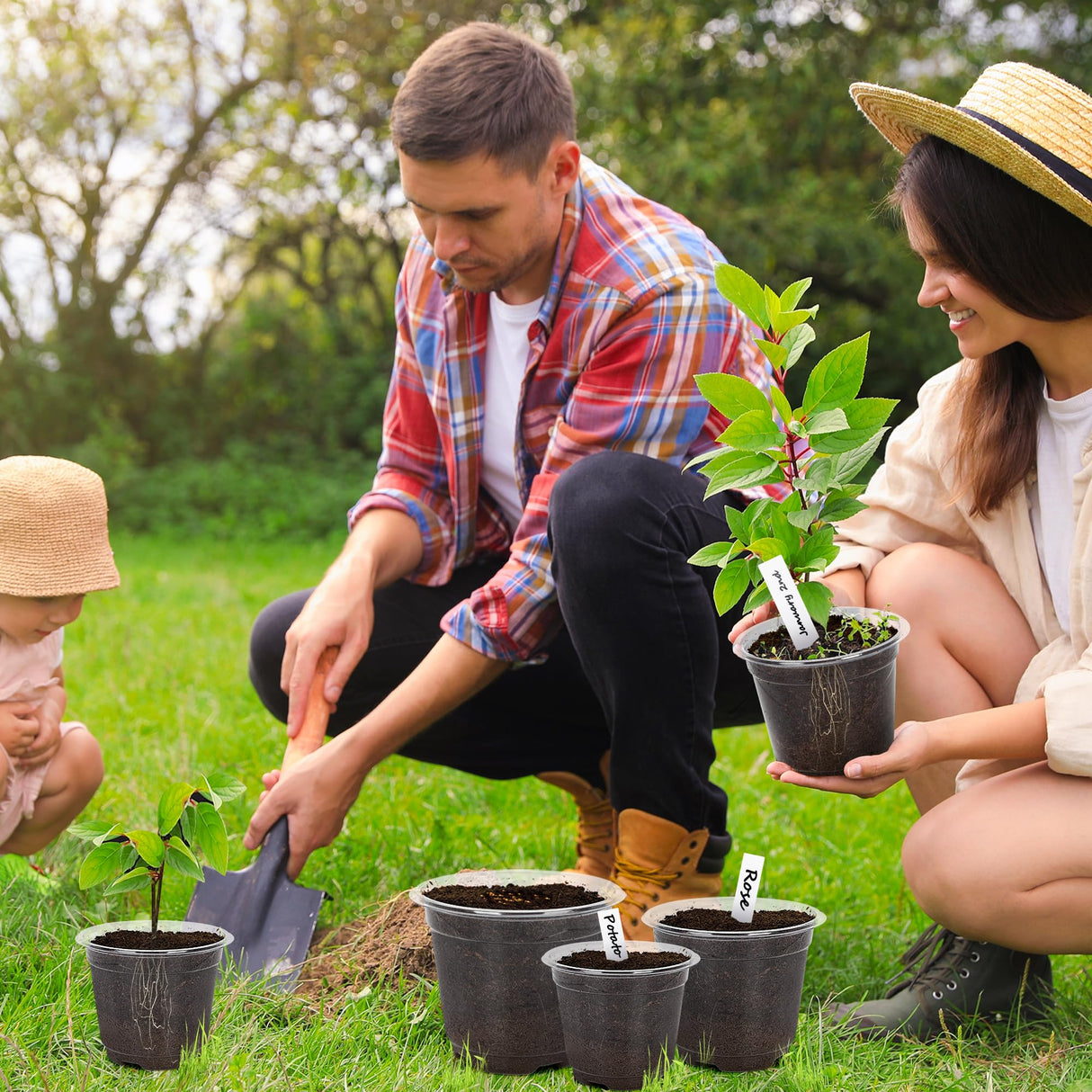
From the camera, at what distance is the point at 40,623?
213 cm

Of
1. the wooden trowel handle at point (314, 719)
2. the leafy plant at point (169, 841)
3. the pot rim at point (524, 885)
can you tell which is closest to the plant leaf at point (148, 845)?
the leafy plant at point (169, 841)

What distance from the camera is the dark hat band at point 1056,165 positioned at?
63.8 inches

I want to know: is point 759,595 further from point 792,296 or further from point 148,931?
point 148,931

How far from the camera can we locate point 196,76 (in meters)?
9.75

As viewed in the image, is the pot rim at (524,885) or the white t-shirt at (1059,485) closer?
the pot rim at (524,885)

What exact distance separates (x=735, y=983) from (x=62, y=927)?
111 centimetres

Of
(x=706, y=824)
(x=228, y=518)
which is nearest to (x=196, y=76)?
(x=228, y=518)

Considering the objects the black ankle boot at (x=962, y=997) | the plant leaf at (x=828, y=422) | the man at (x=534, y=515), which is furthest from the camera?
the man at (x=534, y=515)

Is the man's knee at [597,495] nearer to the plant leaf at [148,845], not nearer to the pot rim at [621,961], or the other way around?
the pot rim at [621,961]

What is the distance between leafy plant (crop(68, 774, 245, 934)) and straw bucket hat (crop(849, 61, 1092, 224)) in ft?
4.25

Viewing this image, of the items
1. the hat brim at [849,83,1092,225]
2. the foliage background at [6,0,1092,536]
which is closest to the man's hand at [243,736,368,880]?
the hat brim at [849,83,1092,225]

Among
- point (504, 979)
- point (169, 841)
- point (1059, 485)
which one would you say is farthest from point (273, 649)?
point (1059, 485)

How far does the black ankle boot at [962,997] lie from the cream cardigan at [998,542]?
257 mm

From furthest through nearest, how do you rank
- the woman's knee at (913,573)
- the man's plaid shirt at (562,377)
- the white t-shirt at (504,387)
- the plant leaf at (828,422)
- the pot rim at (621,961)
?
the white t-shirt at (504,387), the man's plaid shirt at (562,377), the woman's knee at (913,573), the plant leaf at (828,422), the pot rim at (621,961)
